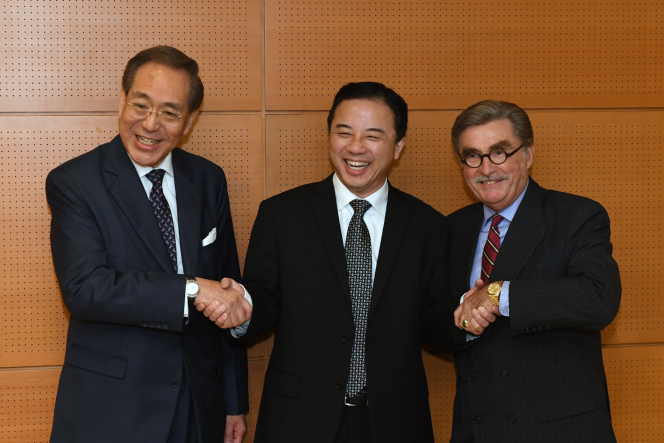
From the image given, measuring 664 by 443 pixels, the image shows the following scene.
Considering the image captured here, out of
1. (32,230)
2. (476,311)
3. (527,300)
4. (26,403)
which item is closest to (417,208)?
(476,311)

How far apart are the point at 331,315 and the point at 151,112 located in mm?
1221

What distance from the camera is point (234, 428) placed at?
2865 mm

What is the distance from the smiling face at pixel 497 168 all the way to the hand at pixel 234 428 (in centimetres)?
167

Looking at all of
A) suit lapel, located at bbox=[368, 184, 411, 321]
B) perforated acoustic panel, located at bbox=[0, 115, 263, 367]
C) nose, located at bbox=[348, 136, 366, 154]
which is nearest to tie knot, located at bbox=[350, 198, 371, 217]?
suit lapel, located at bbox=[368, 184, 411, 321]

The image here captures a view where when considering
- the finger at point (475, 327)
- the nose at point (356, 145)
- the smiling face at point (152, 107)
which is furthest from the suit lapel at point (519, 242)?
the smiling face at point (152, 107)

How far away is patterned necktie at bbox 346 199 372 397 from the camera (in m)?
2.51

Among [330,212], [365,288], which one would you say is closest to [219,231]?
[330,212]

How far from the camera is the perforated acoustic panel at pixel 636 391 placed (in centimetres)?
349

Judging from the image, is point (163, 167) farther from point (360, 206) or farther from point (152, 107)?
point (360, 206)

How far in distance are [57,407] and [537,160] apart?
2929 mm

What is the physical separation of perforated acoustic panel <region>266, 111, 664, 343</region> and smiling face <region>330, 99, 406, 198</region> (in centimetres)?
66

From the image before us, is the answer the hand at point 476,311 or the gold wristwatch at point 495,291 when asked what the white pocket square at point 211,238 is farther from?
the gold wristwatch at point 495,291

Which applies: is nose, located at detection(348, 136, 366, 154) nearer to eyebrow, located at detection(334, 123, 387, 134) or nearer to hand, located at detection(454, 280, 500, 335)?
eyebrow, located at detection(334, 123, 387, 134)

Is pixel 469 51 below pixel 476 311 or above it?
above
